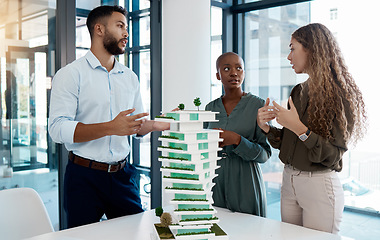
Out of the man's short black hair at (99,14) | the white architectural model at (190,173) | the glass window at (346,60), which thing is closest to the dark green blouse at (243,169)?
the white architectural model at (190,173)

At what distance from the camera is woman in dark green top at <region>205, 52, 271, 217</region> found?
2445 millimetres

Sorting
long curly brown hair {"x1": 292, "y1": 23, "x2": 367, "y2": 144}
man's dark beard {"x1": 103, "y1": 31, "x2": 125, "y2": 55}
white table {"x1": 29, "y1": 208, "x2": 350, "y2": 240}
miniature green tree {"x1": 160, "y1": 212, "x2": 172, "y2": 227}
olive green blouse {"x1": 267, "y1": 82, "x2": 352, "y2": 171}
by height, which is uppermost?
man's dark beard {"x1": 103, "y1": 31, "x2": 125, "y2": 55}

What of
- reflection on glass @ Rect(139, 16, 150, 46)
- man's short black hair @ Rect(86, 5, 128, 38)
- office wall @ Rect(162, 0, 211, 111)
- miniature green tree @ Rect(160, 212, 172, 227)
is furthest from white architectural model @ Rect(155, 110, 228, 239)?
reflection on glass @ Rect(139, 16, 150, 46)

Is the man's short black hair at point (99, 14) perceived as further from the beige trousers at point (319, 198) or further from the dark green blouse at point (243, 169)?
the beige trousers at point (319, 198)

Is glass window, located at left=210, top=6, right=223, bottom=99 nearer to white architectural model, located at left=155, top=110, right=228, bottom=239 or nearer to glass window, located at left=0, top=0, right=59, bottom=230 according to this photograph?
glass window, located at left=0, top=0, right=59, bottom=230

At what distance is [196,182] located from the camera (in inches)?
62.8

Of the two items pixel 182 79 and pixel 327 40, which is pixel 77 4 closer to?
pixel 182 79

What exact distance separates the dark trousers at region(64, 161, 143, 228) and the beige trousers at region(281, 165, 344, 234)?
0.99m

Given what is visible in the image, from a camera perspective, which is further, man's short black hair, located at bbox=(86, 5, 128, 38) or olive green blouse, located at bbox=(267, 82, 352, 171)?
man's short black hair, located at bbox=(86, 5, 128, 38)

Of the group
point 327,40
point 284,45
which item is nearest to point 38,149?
point 327,40

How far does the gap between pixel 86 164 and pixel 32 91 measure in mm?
935

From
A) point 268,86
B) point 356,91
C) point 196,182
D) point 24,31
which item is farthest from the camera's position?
point 268,86

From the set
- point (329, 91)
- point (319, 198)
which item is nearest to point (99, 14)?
point (329, 91)

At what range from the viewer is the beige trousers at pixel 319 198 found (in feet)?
6.66
